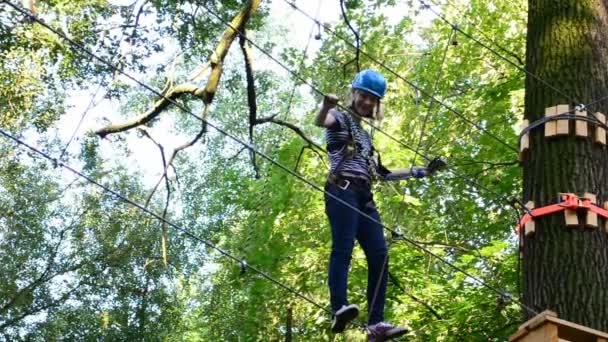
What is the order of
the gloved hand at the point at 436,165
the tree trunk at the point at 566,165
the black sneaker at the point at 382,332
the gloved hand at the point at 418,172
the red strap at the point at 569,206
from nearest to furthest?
the tree trunk at the point at 566,165 < the red strap at the point at 569,206 < the black sneaker at the point at 382,332 < the gloved hand at the point at 436,165 < the gloved hand at the point at 418,172

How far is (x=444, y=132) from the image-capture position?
340 inches

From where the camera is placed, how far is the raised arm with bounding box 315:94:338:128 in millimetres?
2922

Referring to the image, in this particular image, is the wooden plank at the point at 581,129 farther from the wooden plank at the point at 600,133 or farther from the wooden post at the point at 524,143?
the wooden post at the point at 524,143

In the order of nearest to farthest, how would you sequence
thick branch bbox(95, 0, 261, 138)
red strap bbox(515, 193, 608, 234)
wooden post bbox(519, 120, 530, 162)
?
red strap bbox(515, 193, 608, 234) < wooden post bbox(519, 120, 530, 162) < thick branch bbox(95, 0, 261, 138)

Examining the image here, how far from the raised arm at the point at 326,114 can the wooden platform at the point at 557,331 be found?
1019 mm

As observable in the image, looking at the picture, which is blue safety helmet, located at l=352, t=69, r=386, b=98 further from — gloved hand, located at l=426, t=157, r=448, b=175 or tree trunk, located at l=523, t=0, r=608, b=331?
tree trunk, located at l=523, t=0, r=608, b=331

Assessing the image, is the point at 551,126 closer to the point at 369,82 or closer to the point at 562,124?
the point at 562,124

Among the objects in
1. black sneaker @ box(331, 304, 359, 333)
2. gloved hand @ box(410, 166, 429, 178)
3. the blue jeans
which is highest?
gloved hand @ box(410, 166, 429, 178)

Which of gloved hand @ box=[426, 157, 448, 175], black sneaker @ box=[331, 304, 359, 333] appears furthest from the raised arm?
black sneaker @ box=[331, 304, 359, 333]

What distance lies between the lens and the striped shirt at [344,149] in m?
3.25

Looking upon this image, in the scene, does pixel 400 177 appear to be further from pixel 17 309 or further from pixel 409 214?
pixel 17 309

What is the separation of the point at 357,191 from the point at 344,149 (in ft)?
0.58

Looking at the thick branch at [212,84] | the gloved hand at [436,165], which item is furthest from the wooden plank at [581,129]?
the thick branch at [212,84]

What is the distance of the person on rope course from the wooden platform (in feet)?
2.26
